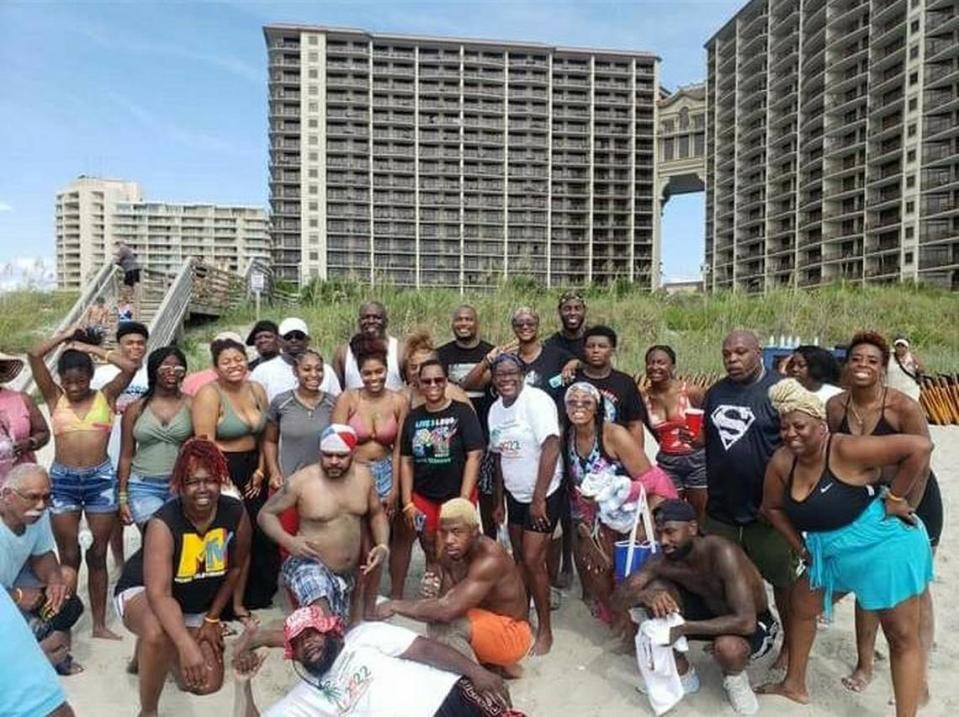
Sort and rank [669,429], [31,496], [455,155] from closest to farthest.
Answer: [31,496]
[669,429]
[455,155]

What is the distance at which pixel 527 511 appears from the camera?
411cm

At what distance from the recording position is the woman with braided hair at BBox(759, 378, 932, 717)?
9.82 ft

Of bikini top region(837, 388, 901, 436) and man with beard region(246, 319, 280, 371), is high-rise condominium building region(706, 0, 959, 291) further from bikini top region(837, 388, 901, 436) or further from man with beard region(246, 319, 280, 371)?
bikini top region(837, 388, 901, 436)

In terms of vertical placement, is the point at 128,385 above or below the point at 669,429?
above

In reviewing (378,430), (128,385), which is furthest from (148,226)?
(378,430)

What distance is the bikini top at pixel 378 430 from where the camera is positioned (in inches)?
167

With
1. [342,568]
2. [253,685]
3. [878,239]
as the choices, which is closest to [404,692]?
[342,568]

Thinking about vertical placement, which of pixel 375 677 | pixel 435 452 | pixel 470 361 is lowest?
pixel 375 677

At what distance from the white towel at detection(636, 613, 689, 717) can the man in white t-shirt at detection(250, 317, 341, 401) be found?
2.24 metres

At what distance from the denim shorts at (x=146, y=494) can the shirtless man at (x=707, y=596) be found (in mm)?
2428

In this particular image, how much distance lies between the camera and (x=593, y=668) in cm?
390

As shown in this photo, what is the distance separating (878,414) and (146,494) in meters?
3.60

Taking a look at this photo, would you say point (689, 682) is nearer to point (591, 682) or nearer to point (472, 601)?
point (591, 682)

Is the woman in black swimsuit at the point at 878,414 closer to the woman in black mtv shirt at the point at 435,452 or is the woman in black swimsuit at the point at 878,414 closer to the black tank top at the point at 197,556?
the woman in black mtv shirt at the point at 435,452
